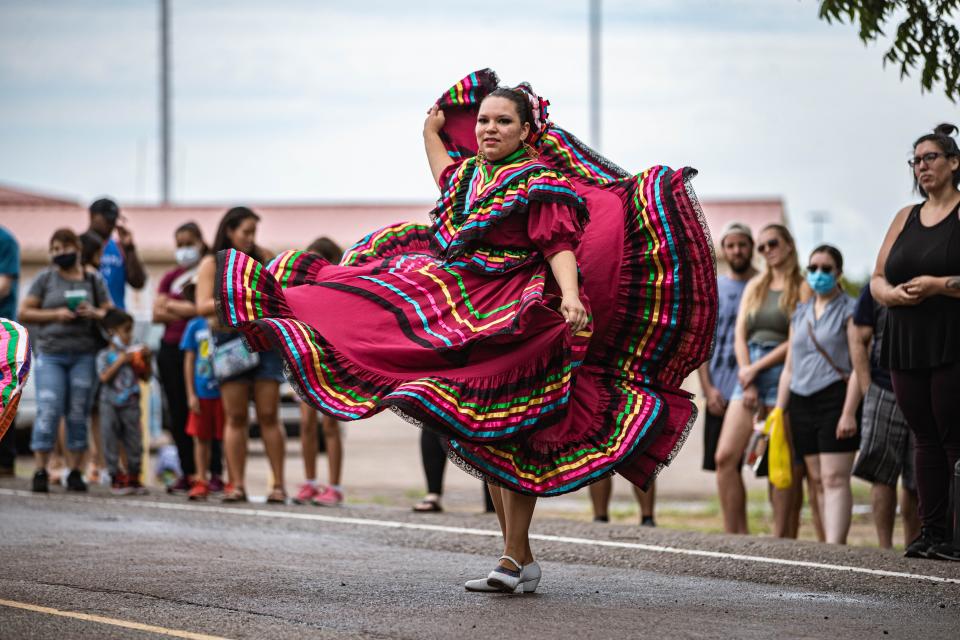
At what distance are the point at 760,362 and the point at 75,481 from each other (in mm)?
5427

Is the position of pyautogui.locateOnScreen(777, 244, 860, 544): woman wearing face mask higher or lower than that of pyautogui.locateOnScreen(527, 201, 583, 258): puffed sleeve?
lower

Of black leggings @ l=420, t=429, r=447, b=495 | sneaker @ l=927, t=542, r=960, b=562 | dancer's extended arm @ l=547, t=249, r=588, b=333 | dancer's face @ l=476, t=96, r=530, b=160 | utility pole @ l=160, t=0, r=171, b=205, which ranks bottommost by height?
sneaker @ l=927, t=542, r=960, b=562

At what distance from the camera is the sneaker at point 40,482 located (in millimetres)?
11039

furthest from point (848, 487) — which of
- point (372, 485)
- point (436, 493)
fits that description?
point (372, 485)

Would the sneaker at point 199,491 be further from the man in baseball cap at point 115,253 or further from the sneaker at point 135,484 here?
the man in baseball cap at point 115,253

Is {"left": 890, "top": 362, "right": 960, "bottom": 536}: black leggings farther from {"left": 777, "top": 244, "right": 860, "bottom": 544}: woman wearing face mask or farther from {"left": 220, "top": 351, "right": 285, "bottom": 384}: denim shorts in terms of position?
{"left": 220, "top": 351, "right": 285, "bottom": 384}: denim shorts

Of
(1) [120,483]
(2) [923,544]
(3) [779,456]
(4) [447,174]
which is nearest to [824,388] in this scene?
(3) [779,456]

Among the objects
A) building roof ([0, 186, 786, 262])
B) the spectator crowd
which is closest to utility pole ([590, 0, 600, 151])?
building roof ([0, 186, 786, 262])

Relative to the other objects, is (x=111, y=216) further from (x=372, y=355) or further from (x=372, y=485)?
(x=372, y=355)

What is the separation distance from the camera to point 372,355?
588 centimetres

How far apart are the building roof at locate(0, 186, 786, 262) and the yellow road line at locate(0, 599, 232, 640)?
27723 millimetres

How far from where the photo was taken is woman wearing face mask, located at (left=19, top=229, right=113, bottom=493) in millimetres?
11281

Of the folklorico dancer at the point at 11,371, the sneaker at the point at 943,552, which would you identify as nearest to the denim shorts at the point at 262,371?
the folklorico dancer at the point at 11,371

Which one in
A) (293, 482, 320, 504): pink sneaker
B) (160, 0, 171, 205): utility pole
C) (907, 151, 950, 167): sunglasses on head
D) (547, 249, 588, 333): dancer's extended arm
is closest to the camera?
(547, 249, 588, 333): dancer's extended arm
